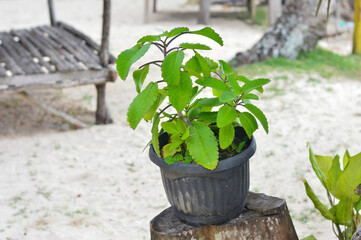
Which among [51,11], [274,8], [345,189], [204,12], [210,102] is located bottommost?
[204,12]

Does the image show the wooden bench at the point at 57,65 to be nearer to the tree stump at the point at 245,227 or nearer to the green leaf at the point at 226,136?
the tree stump at the point at 245,227

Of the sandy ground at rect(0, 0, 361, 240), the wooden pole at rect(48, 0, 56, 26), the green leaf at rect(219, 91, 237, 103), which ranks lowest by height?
the sandy ground at rect(0, 0, 361, 240)

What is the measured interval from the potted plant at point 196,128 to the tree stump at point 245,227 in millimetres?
38

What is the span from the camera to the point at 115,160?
3.87 m

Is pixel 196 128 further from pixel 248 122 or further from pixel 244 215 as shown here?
pixel 244 215

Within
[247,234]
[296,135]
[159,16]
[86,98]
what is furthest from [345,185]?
[159,16]

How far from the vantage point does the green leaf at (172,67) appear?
175 centimetres

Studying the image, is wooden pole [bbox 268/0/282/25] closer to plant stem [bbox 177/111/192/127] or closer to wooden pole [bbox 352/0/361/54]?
wooden pole [bbox 352/0/361/54]

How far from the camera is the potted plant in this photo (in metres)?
1.79

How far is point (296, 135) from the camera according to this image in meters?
4.12

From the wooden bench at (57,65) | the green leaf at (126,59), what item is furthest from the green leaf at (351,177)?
the wooden bench at (57,65)

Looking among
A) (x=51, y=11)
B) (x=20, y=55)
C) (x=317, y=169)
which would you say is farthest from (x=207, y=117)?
(x=51, y=11)

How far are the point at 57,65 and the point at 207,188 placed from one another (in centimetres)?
276

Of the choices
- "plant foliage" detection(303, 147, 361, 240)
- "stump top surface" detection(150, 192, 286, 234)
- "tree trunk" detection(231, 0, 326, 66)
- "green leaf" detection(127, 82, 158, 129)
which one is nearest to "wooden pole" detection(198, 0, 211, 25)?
"tree trunk" detection(231, 0, 326, 66)
